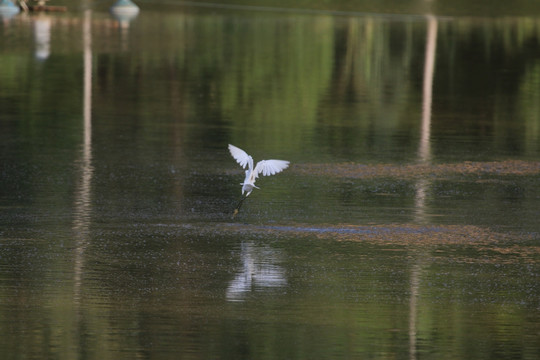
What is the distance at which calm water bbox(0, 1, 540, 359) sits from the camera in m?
9.02

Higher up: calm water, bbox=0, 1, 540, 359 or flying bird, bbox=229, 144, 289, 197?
flying bird, bbox=229, 144, 289, 197

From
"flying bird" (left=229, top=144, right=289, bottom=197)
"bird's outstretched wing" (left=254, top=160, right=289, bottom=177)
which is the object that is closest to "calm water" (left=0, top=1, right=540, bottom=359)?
"flying bird" (left=229, top=144, right=289, bottom=197)

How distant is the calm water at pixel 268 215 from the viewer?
9.02 m

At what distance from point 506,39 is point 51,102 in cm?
2326

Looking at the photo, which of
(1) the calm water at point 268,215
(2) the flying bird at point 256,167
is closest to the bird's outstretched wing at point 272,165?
(2) the flying bird at point 256,167

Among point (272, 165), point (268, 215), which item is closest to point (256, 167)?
point (272, 165)

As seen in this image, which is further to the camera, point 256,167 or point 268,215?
point 268,215

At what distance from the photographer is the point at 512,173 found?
1630 centimetres

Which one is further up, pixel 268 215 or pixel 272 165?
pixel 272 165

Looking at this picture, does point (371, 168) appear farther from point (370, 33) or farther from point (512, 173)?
point (370, 33)

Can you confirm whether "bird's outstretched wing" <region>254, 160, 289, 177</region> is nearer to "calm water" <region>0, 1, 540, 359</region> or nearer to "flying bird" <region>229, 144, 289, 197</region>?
"flying bird" <region>229, 144, 289, 197</region>

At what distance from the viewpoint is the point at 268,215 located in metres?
13.4

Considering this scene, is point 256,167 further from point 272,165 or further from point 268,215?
point 268,215

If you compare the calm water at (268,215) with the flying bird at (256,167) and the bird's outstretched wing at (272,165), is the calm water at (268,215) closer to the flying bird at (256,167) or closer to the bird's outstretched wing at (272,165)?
the flying bird at (256,167)
